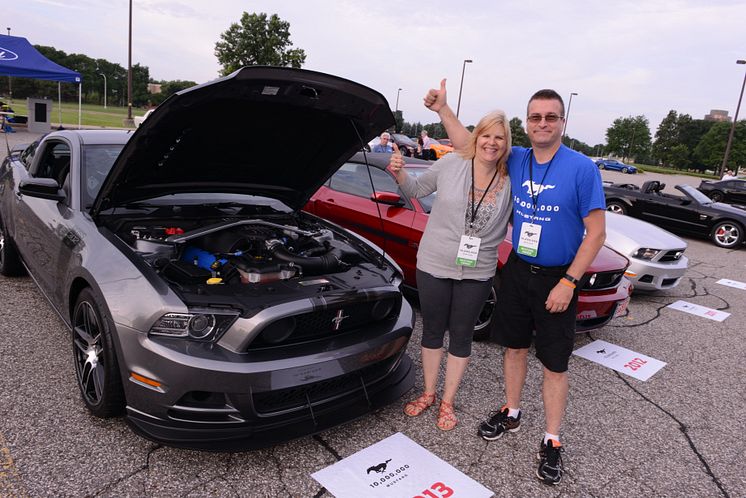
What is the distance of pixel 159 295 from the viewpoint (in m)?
2.15

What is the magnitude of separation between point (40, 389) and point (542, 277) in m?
2.84

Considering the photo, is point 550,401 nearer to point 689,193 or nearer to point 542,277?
point 542,277

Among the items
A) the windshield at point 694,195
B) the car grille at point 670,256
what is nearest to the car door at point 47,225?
the car grille at point 670,256

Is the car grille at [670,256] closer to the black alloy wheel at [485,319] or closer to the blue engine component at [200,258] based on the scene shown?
the black alloy wheel at [485,319]

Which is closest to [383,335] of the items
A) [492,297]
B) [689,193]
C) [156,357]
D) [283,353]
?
[283,353]

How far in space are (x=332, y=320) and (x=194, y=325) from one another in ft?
2.16

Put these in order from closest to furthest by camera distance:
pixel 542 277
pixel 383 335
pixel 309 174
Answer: pixel 542 277, pixel 383 335, pixel 309 174

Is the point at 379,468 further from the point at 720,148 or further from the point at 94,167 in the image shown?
the point at 720,148

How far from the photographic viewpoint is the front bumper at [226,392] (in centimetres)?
206

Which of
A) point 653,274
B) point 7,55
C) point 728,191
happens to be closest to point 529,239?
point 653,274

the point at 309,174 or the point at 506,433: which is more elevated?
the point at 309,174

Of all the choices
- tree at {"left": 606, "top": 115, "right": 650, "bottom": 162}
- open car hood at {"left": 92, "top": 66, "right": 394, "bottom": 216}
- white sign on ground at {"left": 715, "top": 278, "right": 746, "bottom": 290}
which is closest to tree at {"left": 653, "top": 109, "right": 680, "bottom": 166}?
tree at {"left": 606, "top": 115, "right": 650, "bottom": 162}

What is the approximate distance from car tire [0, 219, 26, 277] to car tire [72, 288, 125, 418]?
2.21 m

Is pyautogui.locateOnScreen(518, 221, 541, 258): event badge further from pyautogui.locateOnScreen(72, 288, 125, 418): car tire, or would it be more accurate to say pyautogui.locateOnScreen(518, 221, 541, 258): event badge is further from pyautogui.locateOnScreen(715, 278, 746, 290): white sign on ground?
pyautogui.locateOnScreen(715, 278, 746, 290): white sign on ground
